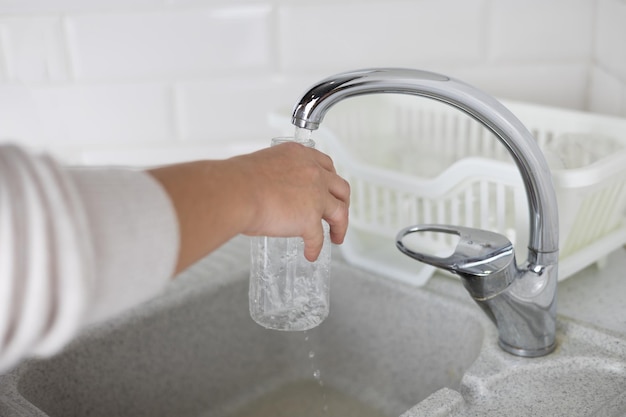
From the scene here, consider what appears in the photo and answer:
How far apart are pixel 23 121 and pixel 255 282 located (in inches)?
25.7

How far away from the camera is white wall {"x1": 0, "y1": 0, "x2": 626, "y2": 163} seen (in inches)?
47.9

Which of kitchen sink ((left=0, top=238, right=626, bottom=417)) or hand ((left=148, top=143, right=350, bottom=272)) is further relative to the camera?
kitchen sink ((left=0, top=238, right=626, bottom=417))

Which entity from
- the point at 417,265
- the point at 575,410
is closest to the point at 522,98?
the point at 417,265

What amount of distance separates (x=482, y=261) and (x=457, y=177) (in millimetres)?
143

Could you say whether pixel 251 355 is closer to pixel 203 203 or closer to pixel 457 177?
pixel 457 177

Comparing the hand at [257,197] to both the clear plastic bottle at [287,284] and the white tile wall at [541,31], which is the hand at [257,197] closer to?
the clear plastic bottle at [287,284]

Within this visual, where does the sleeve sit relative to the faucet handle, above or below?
above

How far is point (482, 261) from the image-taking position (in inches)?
30.5

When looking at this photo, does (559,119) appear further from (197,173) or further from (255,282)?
(197,173)

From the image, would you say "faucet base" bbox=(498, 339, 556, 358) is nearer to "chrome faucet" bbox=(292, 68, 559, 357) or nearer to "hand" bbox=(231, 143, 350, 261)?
"chrome faucet" bbox=(292, 68, 559, 357)

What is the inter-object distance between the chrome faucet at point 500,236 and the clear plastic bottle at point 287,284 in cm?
10

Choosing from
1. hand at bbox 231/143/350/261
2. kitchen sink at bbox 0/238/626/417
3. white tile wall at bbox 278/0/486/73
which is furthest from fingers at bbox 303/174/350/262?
white tile wall at bbox 278/0/486/73

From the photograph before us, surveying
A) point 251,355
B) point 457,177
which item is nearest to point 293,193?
point 457,177

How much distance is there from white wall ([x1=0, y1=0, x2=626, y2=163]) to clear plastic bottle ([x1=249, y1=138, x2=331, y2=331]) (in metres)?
0.51
